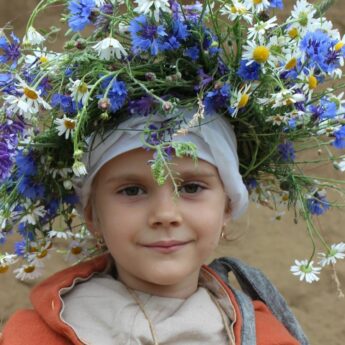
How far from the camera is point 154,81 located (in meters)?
1.26

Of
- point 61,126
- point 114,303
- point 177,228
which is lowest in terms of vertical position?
point 114,303

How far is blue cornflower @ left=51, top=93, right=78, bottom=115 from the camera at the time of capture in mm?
1255

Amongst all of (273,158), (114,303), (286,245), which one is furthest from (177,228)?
(286,245)

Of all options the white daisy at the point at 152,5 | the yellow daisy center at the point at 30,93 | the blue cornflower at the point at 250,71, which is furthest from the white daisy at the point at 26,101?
the blue cornflower at the point at 250,71

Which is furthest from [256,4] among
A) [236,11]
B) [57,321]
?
[57,321]

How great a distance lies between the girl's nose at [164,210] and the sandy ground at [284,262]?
152cm

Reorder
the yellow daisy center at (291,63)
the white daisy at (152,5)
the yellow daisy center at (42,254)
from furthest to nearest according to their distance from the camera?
1. the yellow daisy center at (42,254)
2. the yellow daisy center at (291,63)
3. the white daisy at (152,5)

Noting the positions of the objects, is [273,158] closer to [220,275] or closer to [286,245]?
[220,275]

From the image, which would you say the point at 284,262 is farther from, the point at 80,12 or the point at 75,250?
the point at 80,12

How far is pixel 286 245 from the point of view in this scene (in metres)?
3.09

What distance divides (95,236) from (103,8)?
18.7 inches

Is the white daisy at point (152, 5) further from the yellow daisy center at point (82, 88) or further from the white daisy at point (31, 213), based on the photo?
the white daisy at point (31, 213)

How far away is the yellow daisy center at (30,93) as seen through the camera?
1197 mm

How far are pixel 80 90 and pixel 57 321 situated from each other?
0.39 m
